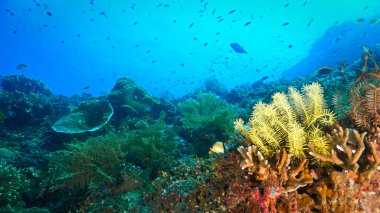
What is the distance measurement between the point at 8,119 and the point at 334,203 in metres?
13.2

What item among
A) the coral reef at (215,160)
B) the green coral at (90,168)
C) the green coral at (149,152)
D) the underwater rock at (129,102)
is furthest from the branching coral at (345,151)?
the underwater rock at (129,102)

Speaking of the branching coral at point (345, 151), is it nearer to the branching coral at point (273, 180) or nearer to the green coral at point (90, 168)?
the branching coral at point (273, 180)

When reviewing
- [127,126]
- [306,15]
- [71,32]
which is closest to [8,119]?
[127,126]

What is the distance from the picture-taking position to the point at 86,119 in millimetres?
10039

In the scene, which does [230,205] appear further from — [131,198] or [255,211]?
[131,198]

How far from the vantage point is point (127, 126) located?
10211mm

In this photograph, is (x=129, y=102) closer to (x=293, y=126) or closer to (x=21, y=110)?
(x=21, y=110)

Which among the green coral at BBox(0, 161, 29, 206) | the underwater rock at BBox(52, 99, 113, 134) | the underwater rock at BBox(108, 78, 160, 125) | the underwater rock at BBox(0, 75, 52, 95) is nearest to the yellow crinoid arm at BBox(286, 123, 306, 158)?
the green coral at BBox(0, 161, 29, 206)

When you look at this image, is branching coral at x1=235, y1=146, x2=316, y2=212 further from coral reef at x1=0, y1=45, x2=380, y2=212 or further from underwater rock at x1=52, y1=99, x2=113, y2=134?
underwater rock at x1=52, y1=99, x2=113, y2=134

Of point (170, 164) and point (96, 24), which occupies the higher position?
point (96, 24)

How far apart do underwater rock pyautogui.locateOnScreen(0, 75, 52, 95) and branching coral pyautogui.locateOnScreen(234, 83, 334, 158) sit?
17.8 metres

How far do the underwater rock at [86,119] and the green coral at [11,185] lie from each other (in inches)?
119

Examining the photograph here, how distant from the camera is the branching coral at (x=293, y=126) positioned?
3.00 metres

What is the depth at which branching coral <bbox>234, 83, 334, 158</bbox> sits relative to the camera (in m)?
3.00
